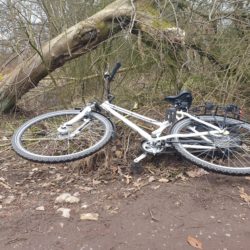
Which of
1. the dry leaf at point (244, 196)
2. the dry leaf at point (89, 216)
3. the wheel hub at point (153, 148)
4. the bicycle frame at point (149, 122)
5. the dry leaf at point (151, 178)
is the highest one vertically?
the bicycle frame at point (149, 122)

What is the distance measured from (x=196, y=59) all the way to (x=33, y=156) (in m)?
2.59


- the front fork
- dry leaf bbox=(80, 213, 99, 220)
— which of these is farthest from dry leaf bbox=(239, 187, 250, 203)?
the front fork

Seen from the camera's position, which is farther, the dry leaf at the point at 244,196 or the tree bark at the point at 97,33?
the tree bark at the point at 97,33

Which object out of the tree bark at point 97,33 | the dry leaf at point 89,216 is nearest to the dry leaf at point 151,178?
the dry leaf at point 89,216

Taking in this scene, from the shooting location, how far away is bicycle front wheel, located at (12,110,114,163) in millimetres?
4084

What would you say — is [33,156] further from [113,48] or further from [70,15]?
[70,15]

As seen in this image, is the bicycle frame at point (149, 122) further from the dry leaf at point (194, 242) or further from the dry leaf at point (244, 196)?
the dry leaf at point (194, 242)

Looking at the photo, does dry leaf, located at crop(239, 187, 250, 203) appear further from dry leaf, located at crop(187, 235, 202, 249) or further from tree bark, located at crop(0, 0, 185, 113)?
tree bark, located at crop(0, 0, 185, 113)

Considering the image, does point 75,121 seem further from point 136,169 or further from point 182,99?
point 182,99

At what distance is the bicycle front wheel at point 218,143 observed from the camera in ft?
12.8

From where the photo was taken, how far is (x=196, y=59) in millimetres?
5246

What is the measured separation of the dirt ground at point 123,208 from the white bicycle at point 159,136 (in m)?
0.22

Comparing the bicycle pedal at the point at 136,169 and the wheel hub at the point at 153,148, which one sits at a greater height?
the wheel hub at the point at 153,148

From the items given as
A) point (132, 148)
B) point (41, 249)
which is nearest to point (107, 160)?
point (132, 148)
